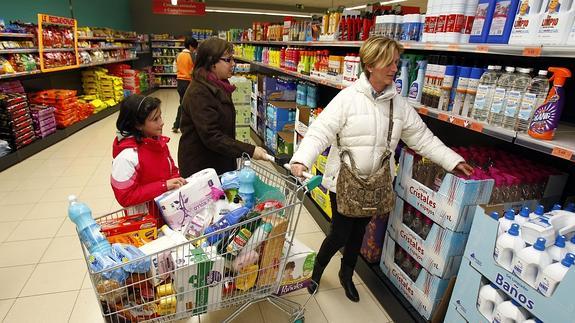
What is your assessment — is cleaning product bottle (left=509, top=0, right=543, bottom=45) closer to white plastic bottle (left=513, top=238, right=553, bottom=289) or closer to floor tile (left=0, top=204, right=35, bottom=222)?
white plastic bottle (left=513, top=238, right=553, bottom=289)

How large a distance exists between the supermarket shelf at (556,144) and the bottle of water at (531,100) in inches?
2.5

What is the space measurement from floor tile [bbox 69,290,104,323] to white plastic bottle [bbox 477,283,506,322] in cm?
232

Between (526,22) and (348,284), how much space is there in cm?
198

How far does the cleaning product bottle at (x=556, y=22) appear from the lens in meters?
1.36

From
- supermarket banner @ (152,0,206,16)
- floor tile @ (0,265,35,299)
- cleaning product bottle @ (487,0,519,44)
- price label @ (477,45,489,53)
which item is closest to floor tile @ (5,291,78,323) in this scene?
floor tile @ (0,265,35,299)

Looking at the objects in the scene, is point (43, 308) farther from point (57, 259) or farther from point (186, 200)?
point (186, 200)

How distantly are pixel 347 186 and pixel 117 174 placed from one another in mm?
1288

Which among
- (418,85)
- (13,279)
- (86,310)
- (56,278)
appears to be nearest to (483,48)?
(418,85)

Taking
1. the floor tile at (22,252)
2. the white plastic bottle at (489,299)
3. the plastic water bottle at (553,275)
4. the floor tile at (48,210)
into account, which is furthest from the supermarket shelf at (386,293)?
the floor tile at (48,210)

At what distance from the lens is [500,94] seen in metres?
1.63

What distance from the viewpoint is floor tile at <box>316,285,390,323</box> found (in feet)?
7.77

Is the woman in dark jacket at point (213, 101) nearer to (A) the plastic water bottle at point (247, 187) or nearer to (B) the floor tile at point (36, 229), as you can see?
(A) the plastic water bottle at point (247, 187)

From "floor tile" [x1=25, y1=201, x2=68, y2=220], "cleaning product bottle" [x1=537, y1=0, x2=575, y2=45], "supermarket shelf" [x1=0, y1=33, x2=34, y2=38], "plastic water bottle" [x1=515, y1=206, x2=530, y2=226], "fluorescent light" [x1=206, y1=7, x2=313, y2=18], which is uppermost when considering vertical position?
"fluorescent light" [x1=206, y1=7, x2=313, y2=18]

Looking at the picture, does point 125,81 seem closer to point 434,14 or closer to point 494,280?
point 434,14
